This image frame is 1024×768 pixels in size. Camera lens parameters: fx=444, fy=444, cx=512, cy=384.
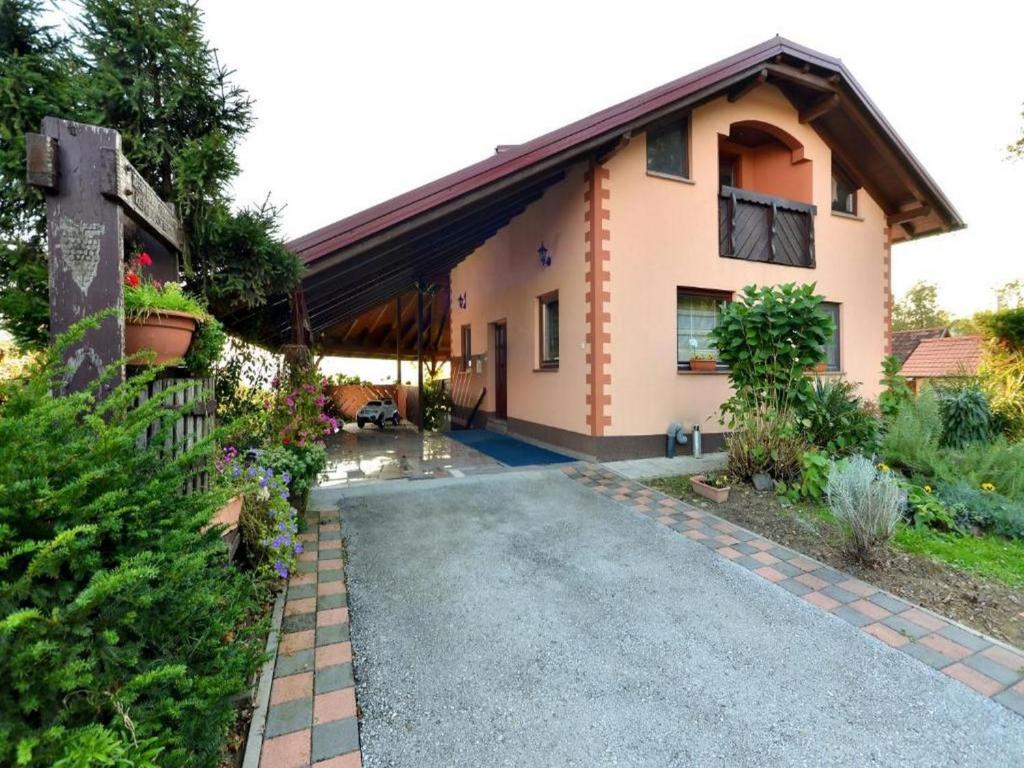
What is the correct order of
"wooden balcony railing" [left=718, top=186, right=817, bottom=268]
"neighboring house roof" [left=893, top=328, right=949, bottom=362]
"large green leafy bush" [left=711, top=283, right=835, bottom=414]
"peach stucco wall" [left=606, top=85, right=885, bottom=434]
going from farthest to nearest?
"neighboring house roof" [left=893, top=328, right=949, bottom=362] → "wooden balcony railing" [left=718, top=186, right=817, bottom=268] → "peach stucco wall" [left=606, top=85, right=885, bottom=434] → "large green leafy bush" [left=711, top=283, right=835, bottom=414]

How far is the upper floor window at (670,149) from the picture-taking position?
6.72 metres

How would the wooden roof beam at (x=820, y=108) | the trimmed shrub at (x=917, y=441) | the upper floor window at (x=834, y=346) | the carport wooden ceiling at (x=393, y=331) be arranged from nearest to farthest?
the trimmed shrub at (x=917, y=441), the wooden roof beam at (x=820, y=108), the upper floor window at (x=834, y=346), the carport wooden ceiling at (x=393, y=331)

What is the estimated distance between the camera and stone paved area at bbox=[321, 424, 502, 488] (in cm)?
533

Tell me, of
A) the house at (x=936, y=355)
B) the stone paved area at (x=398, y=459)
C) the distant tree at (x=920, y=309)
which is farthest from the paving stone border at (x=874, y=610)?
the distant tree at (x=920, y=309)

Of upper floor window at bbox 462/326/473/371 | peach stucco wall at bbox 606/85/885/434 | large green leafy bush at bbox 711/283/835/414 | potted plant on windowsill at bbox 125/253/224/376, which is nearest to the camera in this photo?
potted plant on windowsill at bbox 125/253/224/376

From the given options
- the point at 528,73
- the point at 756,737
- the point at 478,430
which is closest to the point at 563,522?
the point at 756,737

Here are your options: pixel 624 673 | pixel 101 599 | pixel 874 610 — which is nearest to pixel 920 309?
pixel 874 610

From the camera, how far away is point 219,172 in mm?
2578

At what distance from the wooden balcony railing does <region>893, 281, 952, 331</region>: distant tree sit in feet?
125

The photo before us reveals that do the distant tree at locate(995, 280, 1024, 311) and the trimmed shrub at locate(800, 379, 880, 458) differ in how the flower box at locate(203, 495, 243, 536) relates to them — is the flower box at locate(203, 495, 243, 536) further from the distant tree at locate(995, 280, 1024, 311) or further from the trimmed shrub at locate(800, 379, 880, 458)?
the distant tree at locate(995, 280, 1024, 311)

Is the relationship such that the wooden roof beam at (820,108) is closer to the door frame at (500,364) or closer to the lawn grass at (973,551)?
the door frame at (500,364)

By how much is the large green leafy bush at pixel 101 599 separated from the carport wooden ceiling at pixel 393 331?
37.0ft

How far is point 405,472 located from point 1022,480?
20.1 ft

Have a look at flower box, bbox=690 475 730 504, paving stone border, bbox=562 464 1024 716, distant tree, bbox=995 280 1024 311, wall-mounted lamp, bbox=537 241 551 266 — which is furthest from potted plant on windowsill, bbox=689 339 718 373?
distant tree, bbox=995 280 1024 311
